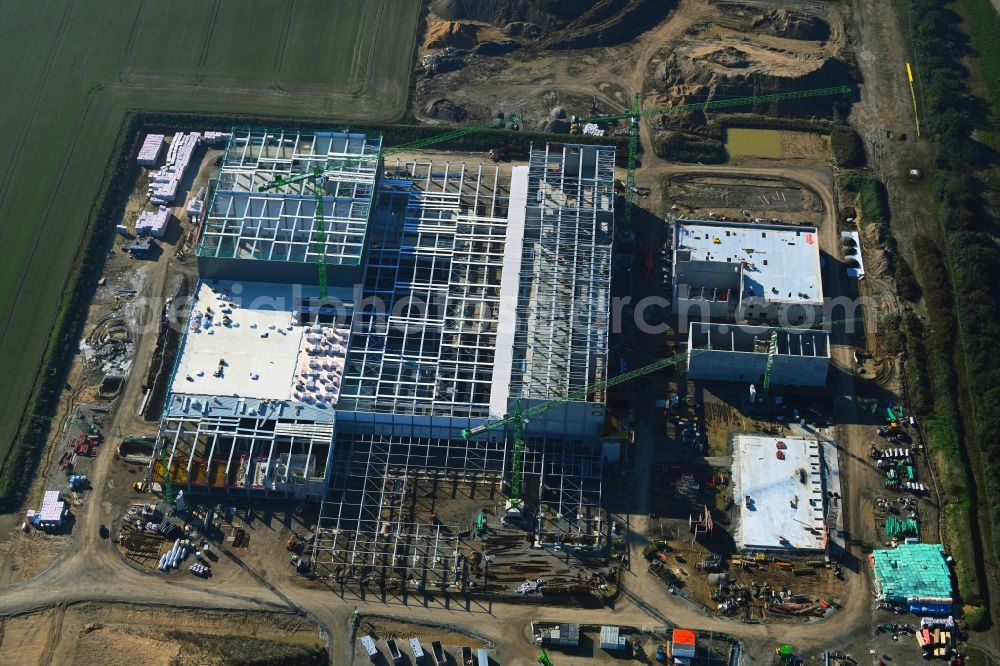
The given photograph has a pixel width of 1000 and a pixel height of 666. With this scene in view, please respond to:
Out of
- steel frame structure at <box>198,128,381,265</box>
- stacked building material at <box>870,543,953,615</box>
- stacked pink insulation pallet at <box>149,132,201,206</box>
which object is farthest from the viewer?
stacked pink insulation pallet at <box>149,132,201,206</box>

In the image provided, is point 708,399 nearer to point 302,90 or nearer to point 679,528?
point 679,528

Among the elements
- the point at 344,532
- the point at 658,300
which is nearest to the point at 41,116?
the point at 344,532

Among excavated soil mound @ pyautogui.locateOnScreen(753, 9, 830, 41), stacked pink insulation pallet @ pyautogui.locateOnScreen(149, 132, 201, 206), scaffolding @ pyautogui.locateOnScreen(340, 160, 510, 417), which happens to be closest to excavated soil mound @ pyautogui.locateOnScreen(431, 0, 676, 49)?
excavated soil mound @ pyautogui.locateOnScreen(753, 9, 830, 41)

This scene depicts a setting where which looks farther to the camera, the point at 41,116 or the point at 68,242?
the point at 41,116

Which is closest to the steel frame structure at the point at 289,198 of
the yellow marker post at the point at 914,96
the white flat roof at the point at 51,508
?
the white flat roof at the point at 51,508

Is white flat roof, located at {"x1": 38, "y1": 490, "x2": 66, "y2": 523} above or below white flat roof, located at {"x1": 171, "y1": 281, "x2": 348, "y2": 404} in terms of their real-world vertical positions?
below

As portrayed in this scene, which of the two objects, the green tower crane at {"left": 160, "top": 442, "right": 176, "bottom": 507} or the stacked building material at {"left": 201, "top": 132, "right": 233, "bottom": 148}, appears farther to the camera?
the stacked building material at {"left": 201, "top": 132, "right": 233, "bottom": 148}

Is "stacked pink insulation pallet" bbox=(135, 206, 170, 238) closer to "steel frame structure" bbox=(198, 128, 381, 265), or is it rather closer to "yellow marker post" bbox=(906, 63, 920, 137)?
"steel frame structure" bbox=(198, 128, 381, 265)
